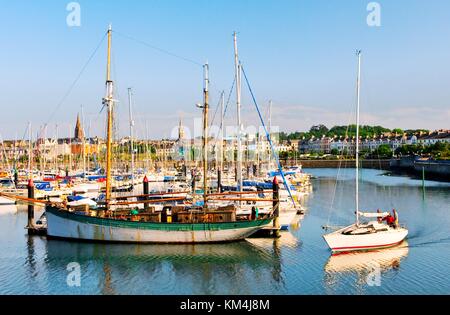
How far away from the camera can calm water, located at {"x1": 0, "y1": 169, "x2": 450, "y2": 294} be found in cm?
2330

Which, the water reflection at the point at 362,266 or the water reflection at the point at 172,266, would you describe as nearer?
the water reflection at the point at 172,266

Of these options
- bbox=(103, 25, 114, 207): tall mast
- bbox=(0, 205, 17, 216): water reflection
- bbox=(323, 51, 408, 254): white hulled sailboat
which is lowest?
bbox=(0, 205, 17, 216): water reflection

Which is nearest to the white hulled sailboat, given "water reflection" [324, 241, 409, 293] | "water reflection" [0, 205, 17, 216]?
"water reflection" [324, 241, 409, 293]

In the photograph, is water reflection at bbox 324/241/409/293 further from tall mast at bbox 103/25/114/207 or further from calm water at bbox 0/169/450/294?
tall mast at bbox 103/25/114/207

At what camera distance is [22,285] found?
23.8 m

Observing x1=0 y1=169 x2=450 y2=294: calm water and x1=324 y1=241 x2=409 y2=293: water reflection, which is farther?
x1=324 y1=241 x2=409 y2=293: water reflection

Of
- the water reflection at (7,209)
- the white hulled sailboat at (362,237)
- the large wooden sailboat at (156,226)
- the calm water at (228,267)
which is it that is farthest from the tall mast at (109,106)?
the water reflection at (7,209)

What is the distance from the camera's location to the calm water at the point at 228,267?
23.3 meters

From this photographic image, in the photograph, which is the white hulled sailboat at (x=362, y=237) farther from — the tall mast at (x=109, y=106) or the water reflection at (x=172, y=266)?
the tall mast at (x=109, y=106)

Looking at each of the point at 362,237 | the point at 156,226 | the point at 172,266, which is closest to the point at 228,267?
the point at 172,266
